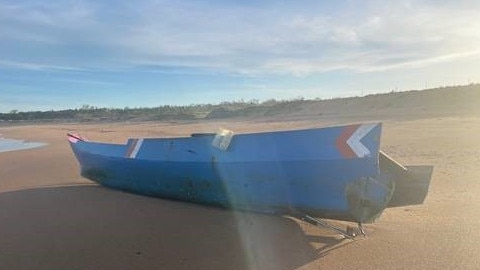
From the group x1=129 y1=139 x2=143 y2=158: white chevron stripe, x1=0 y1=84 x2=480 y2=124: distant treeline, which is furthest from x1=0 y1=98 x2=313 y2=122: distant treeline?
x1=129 y1=139 x2=143 y2=158: white chevron stripe

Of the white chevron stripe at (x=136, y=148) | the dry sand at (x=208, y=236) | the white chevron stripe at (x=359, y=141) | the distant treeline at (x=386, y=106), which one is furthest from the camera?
the distant treeline at (x=386, y=106)

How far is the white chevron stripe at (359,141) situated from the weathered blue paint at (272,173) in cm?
3

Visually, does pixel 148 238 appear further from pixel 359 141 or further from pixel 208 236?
pixel 359 141

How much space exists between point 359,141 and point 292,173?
897 mm

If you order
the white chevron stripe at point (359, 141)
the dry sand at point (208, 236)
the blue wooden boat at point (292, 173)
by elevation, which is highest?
the white chevron stripe at point (359, 141)

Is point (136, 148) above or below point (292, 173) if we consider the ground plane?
above

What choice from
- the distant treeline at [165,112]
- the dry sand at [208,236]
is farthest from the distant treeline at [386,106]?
the dry sand at [208,236]

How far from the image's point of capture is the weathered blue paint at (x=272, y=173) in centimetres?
538

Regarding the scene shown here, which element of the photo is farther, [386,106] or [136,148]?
[386,106]

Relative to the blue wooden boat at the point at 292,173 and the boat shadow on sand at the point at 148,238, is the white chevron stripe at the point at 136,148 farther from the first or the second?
the boat shadow on sand at the point at 148,238

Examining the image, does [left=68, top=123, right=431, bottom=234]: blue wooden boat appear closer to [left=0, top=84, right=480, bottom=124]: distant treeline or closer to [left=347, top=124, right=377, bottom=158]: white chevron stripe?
[left=347, top=124, right=377, bottom=158]: white chevron stripe

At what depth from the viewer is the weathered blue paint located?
17.6 feet

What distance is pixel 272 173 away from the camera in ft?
19.6

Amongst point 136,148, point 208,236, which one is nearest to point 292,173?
point 208,236
